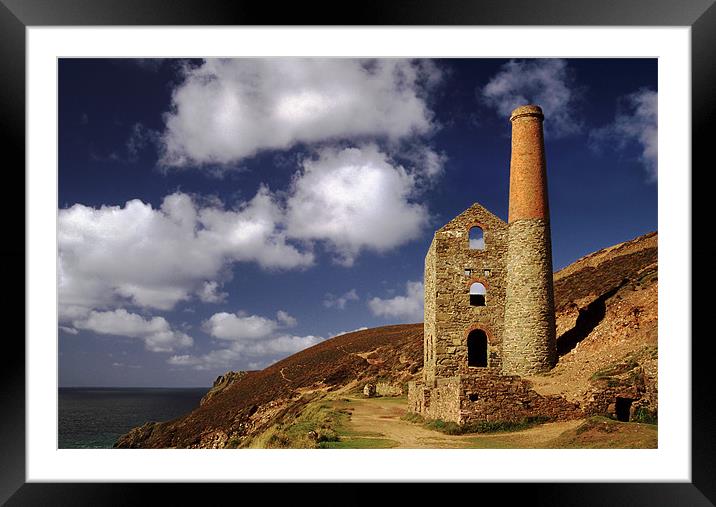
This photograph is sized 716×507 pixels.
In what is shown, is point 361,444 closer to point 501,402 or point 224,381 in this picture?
point 501,402

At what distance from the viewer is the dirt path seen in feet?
56.0

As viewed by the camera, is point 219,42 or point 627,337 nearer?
point 219,42

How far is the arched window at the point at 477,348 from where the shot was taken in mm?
26047

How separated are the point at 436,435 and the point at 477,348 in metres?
8.52

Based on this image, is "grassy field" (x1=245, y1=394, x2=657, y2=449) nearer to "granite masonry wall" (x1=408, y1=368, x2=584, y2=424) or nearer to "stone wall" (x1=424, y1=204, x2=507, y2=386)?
"granite masonry wall" (x1=408, y1=368, x2=584, y2=424)

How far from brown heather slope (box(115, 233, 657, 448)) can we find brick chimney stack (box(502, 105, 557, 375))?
3.97 ft

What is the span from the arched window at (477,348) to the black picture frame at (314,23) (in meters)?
15.4

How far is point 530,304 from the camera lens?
23.4m

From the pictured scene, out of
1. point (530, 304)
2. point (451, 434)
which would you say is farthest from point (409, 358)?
point (451, 434)

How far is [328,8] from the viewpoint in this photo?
9.93 metres

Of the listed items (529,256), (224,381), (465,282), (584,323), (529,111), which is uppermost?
(529,111)
